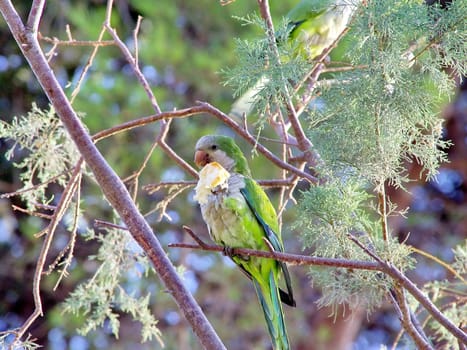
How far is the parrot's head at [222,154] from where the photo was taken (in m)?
2.70

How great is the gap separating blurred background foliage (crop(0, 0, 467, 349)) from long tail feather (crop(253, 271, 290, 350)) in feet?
9.27

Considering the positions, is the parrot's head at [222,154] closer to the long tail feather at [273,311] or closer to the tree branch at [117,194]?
A: the long tail feather at [273,311]

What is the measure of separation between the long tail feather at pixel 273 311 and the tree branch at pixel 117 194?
47 cm

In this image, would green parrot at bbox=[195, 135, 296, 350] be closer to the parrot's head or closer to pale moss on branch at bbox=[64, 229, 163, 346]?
the parrot's head

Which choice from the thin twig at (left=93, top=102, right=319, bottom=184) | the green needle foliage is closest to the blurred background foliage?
the thin twig at (left=93, top=102, right=319, bottom=184)

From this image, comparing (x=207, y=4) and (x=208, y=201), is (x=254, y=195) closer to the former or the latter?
(x=208, y=201)

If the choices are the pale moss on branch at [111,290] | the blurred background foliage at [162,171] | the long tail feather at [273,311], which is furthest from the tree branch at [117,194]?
the blurred background foliage at [162,171]

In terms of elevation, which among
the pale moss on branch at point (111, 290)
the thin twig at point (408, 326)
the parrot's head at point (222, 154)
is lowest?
the thin twig at point (408, 326)

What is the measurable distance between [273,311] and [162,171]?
3160 mm

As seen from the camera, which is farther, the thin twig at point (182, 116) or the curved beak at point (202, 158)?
the curved beak at point (202, 158)

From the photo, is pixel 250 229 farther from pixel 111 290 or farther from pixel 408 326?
pixel 408 326

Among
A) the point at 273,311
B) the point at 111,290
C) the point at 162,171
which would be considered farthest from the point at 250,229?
the point at 162,171

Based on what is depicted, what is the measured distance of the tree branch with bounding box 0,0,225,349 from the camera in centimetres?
189

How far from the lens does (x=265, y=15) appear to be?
7.27 ft
